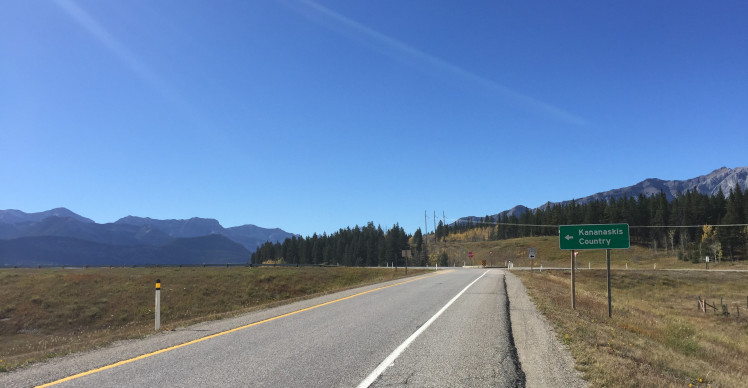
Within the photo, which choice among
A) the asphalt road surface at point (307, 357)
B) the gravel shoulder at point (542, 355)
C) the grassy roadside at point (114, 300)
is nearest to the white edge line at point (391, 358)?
the asphalt road surface at point (307, 357)

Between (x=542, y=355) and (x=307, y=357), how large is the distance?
4213mm

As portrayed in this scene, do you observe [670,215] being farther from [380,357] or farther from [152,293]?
[380,357]

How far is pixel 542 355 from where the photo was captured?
7820 mm

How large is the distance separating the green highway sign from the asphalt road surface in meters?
5.49

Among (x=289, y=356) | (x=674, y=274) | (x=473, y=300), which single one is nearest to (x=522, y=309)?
(x=473, y=300)

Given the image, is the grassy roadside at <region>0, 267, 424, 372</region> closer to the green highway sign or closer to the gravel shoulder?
the green highway sign

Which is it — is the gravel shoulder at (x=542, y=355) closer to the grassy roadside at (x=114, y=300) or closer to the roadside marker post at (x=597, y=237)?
the roadside marker post at (x=597, y=237)

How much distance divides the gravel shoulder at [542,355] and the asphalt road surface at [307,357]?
19 cm

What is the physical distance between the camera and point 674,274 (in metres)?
63.0

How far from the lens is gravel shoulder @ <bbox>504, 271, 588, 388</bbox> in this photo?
20.4 ft

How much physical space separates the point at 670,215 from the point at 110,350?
149200 mm

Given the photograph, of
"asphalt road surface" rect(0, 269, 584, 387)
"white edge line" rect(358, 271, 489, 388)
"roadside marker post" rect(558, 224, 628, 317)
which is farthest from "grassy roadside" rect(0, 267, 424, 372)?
"roadside marker post" rect(558, 224, 628, 317)

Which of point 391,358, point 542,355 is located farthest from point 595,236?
point 391,358

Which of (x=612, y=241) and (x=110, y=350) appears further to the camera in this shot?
(x=612, y=241)
